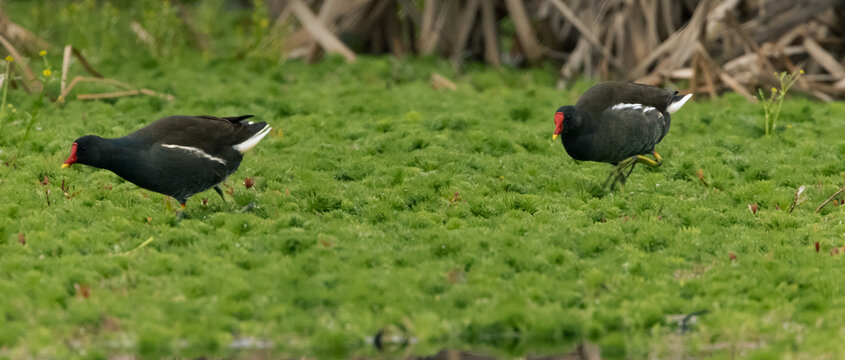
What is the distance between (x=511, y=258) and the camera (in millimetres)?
9000

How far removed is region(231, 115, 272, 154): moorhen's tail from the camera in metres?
10.5

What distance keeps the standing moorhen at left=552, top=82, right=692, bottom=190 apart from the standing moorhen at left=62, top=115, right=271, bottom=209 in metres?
3.46

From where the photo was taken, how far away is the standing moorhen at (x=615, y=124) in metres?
10.8

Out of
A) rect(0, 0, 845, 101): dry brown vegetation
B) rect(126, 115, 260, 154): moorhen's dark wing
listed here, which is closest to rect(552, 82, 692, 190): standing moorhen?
rect(126, 115, 260, 154): moorhen's dark wing

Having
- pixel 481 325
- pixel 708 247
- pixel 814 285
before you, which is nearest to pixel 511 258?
pixel 481 325

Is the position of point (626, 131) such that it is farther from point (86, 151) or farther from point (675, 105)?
point (86, 151)

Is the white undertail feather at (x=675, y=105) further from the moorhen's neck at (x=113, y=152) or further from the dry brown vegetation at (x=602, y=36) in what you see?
the moorhen's neck at (x=113, y=152)

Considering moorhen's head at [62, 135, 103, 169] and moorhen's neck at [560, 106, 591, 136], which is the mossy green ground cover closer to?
moorhen's head at [62, 135, 103, 169]

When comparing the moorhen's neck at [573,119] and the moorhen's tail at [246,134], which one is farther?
the moorhen's neck at [573,119]

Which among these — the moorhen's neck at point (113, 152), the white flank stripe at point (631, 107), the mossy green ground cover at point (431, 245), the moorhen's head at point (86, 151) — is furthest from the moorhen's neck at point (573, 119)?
the moorhen's head at point (86, 151)

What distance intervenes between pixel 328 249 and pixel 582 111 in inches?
132

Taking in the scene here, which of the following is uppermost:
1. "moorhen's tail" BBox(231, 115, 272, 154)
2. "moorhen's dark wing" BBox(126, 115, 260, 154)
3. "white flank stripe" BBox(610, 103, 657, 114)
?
"moorhen's dark wing" BBox(126, 115, 260, 154)

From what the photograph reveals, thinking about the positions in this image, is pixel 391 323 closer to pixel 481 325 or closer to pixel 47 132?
pixel 481 325

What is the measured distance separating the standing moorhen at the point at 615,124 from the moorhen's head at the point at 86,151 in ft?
15.3
